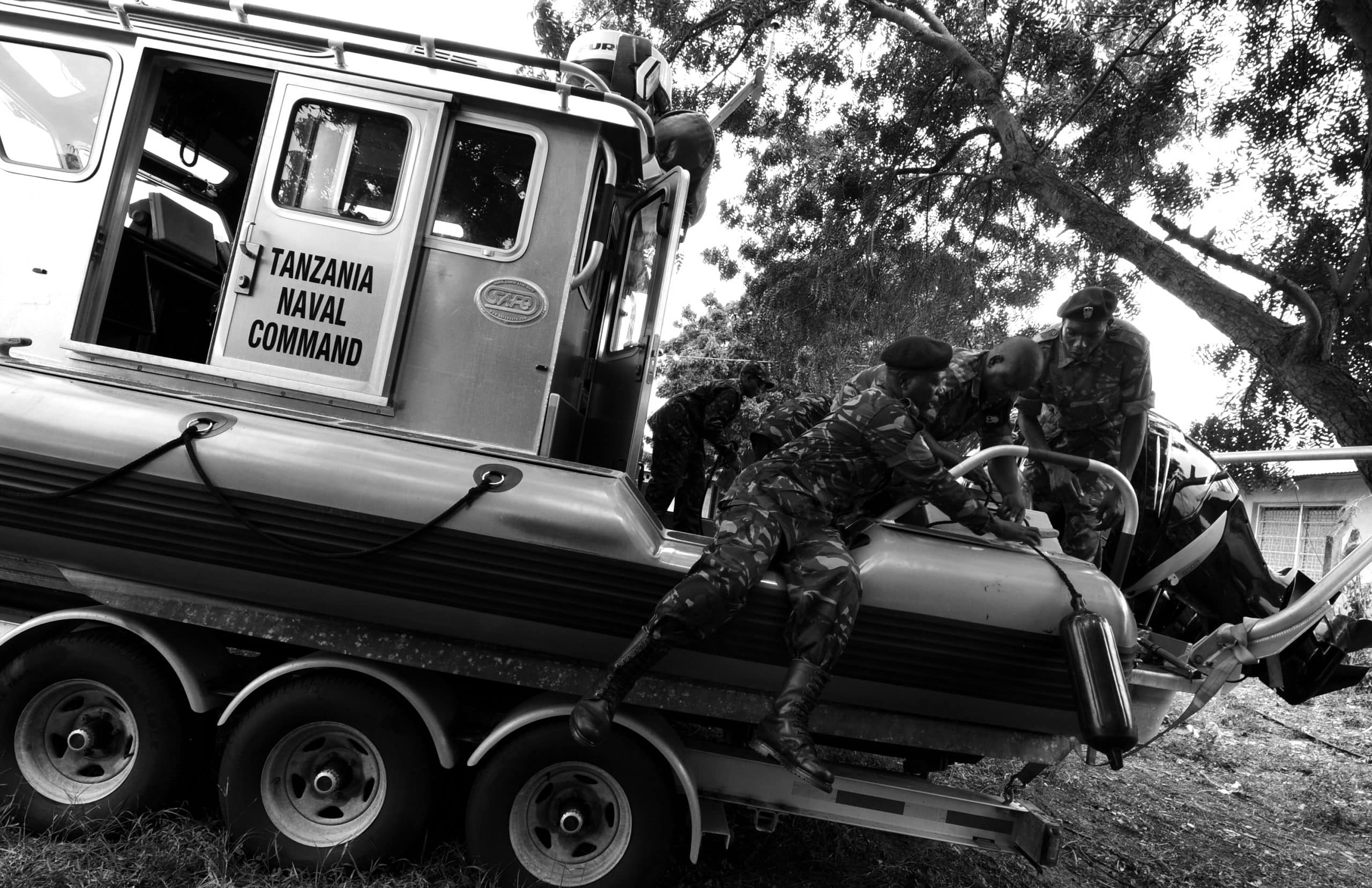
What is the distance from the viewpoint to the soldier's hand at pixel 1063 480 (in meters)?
3.71

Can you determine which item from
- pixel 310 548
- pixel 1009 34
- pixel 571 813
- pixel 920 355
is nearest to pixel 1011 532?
pixel 920 355

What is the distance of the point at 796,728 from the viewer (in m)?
2.55

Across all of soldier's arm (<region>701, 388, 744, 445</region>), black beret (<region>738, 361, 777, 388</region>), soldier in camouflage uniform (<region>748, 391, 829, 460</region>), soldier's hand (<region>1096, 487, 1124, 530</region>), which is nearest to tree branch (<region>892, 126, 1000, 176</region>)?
black beret (<region>738, 361, 777, 388</region>)

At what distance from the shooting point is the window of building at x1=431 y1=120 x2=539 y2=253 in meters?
3.45

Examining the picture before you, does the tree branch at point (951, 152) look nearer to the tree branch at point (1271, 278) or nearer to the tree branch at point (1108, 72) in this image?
the tree branch at point (1108, 72)

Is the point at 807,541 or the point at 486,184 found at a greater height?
the point at 486,184

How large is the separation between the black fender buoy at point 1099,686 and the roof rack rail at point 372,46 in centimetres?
258

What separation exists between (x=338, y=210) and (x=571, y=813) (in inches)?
97.8

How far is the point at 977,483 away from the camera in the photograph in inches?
148

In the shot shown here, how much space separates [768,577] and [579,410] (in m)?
1.53

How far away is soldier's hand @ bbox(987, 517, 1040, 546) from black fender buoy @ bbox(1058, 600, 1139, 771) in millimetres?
364

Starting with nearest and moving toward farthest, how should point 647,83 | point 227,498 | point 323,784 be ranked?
1. point 227,498
2. point 323,784
3. point 647,83

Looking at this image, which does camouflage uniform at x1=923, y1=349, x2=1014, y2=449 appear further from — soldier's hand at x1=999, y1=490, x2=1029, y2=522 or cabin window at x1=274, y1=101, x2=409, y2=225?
cabin window at x1=274, y1=101, x2=409, y2=225

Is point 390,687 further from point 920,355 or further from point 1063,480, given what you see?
point 1063,480
